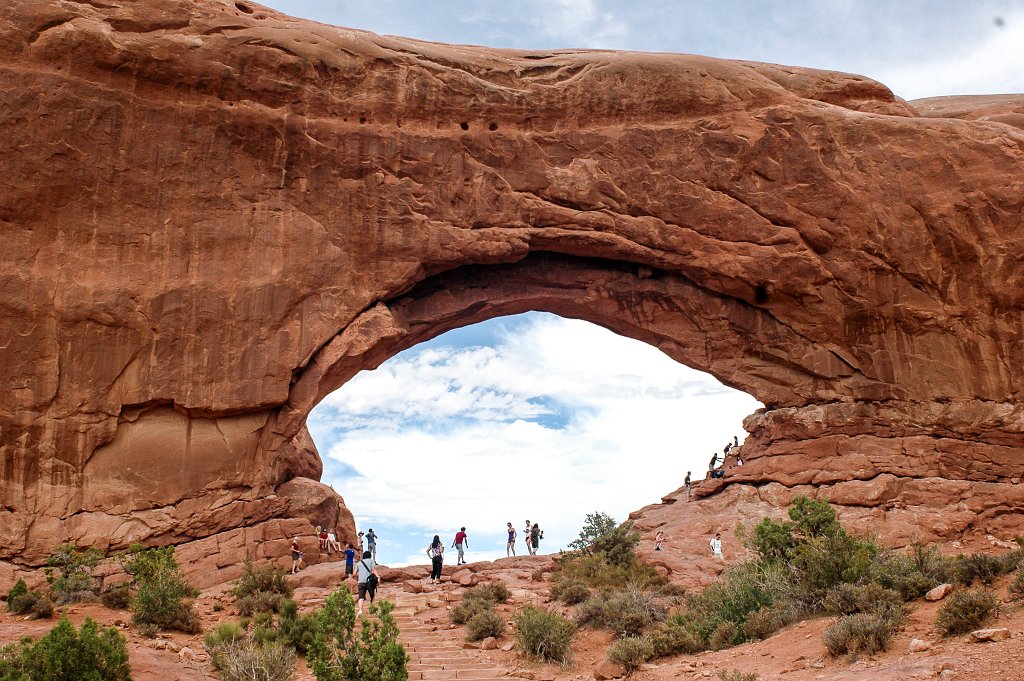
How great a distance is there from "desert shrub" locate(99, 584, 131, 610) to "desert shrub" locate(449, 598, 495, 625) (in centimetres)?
557

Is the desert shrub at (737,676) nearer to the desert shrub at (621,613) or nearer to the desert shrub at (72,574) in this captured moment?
the desert shrub at (621,613)

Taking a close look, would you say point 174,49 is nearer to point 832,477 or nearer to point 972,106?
point 832,477

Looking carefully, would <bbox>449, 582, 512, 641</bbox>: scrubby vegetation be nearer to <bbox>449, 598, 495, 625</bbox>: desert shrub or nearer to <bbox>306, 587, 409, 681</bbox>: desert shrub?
<bbox>449, 598, 495, 625</bbox>: desert shrub

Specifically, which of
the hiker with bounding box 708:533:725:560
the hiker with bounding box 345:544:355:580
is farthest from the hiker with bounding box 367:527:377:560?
the hiker with bounding box 708:533:725:560

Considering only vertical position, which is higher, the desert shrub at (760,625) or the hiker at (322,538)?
the hiker at (322,538)

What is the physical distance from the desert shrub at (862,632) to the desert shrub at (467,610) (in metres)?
6.10

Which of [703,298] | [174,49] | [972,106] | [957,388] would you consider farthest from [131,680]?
[972,106]

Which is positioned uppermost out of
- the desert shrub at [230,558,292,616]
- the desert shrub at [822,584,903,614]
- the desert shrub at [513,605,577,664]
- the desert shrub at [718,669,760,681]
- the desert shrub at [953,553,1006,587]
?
the desert shrub at [230,558,292,616]

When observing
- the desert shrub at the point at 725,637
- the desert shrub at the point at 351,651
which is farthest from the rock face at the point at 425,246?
the desert shrub at the point at 351,651

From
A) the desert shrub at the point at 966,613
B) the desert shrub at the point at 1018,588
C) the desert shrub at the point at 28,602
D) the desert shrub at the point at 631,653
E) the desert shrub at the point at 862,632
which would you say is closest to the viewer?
the desert shrub at the point at 966,613

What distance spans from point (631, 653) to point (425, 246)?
10.6 metres

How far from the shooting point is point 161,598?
13.3 metres

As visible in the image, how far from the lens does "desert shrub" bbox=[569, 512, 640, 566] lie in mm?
17516

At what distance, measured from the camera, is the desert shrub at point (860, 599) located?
407 inches
